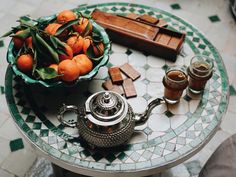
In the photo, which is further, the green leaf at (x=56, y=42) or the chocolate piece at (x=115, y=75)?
the chocolate piece at (x=115, y=75)

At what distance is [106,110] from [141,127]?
196mm

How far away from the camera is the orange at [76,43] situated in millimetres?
1330

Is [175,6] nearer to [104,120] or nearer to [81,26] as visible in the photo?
[81,26]

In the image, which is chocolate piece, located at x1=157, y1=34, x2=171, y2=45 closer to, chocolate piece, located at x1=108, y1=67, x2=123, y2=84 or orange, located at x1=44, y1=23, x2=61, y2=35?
chocolate piece, located at x1=108, y1=67, x2=123, y2=84

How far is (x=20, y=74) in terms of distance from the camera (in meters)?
1.28

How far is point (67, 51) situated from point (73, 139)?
0.31 m

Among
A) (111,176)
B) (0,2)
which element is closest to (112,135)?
(111,176)

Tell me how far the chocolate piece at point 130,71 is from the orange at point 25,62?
0.40 meters

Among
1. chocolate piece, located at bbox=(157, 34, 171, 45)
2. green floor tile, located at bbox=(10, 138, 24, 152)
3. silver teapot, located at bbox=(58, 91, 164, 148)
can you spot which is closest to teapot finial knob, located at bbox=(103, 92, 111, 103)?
silver teapot, located at bbox=(58, 91, 164, 148)

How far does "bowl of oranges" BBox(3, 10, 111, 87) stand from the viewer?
1257mm

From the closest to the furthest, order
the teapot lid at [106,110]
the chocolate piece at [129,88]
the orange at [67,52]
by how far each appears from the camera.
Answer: the teapot lid at [106,110] < the orange at [67,52] < the chocolate piece at [129,88]

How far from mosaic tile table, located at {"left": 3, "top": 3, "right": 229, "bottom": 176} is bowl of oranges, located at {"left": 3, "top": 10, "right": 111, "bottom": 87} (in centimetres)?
15

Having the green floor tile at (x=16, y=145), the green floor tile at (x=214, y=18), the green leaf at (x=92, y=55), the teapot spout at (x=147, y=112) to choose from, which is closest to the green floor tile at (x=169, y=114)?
the teapot spout at (x=147, y=112)

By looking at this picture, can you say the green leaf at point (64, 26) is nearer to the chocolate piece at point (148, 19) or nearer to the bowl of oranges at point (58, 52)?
the bowl of oranges at point (58, 52)
